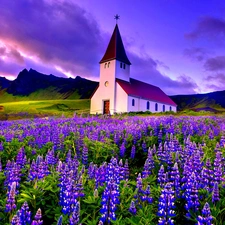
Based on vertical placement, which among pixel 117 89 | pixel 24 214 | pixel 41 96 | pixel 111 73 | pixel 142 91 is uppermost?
pixel 41 96

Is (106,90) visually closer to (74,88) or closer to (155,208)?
(155,208)

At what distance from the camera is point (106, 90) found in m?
39.7

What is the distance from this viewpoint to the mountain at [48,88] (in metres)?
163

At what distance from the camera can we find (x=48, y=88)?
183875 mm

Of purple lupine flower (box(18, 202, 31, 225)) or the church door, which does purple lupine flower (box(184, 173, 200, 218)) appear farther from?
the church door

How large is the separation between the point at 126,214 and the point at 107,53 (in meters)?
39.8

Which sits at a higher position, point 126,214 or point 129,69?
point 129,69

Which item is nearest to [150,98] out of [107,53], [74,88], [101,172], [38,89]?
[107,53]

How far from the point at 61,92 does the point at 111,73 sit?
13747 cm

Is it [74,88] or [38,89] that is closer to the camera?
[74,88]

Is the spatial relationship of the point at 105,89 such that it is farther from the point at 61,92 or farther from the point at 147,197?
the point at 61,92

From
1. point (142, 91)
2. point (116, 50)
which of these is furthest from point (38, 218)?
point (142, 91)

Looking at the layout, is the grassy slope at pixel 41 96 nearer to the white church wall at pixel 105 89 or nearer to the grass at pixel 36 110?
the grass at pixel 36 110

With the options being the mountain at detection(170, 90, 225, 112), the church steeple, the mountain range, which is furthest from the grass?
the mountain at detection(170, 90, 225, 112)
